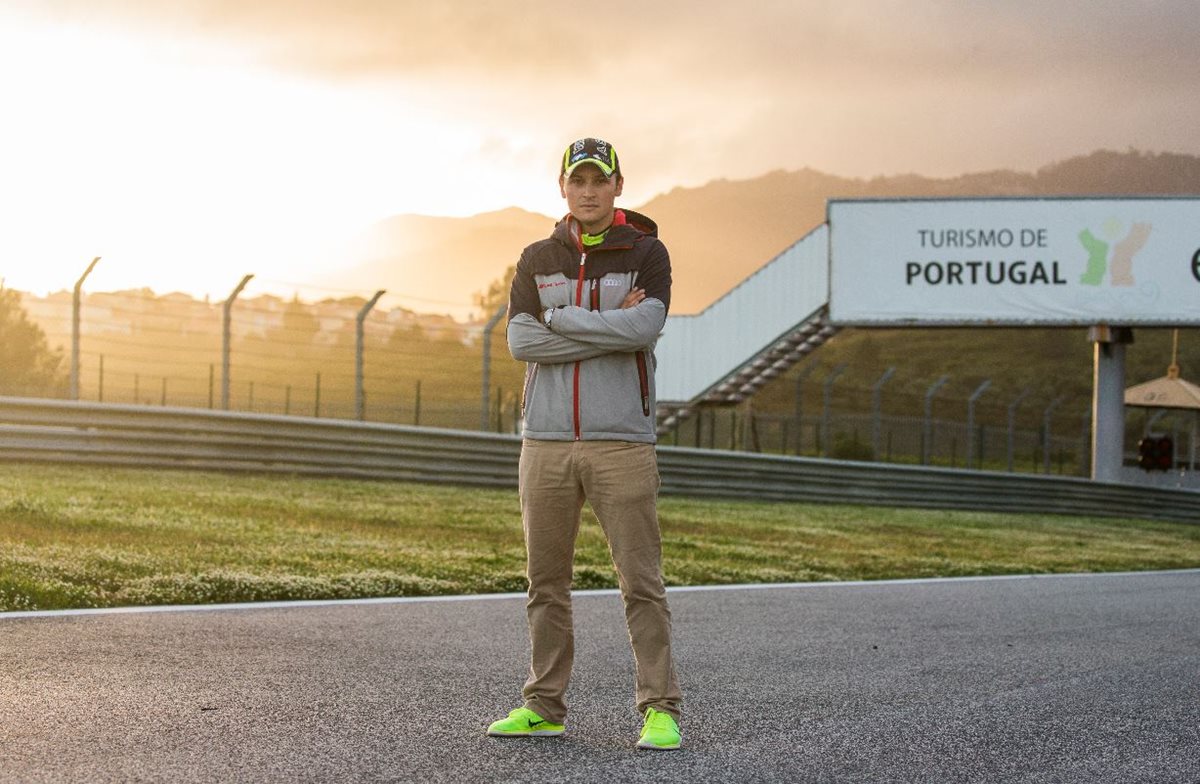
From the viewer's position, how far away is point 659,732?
4.48 m

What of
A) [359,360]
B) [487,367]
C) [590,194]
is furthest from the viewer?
[487,367]

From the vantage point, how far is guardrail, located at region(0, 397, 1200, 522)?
15570mm

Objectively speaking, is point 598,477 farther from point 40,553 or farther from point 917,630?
point 40,553

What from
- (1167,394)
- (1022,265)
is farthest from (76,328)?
(1167,394)

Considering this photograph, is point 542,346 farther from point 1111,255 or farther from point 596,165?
point 1111,255

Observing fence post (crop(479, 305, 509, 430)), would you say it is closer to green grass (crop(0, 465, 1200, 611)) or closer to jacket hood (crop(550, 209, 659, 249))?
green grass (crop(0, 465, 1200, 611))

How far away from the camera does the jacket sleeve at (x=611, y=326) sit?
4438 mm

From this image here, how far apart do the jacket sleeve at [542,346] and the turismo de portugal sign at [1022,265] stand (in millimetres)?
26814

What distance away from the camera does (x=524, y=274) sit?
4684mm

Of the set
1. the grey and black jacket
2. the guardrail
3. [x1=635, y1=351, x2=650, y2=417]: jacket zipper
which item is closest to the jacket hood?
the grey and black jacket

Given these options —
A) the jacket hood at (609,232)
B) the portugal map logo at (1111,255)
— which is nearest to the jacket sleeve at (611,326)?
the jacket hood at (609,232)

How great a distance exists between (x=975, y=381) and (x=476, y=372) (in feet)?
376

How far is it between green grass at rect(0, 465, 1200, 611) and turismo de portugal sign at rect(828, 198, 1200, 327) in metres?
11.7

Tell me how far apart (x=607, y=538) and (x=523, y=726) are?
2.32 feet
